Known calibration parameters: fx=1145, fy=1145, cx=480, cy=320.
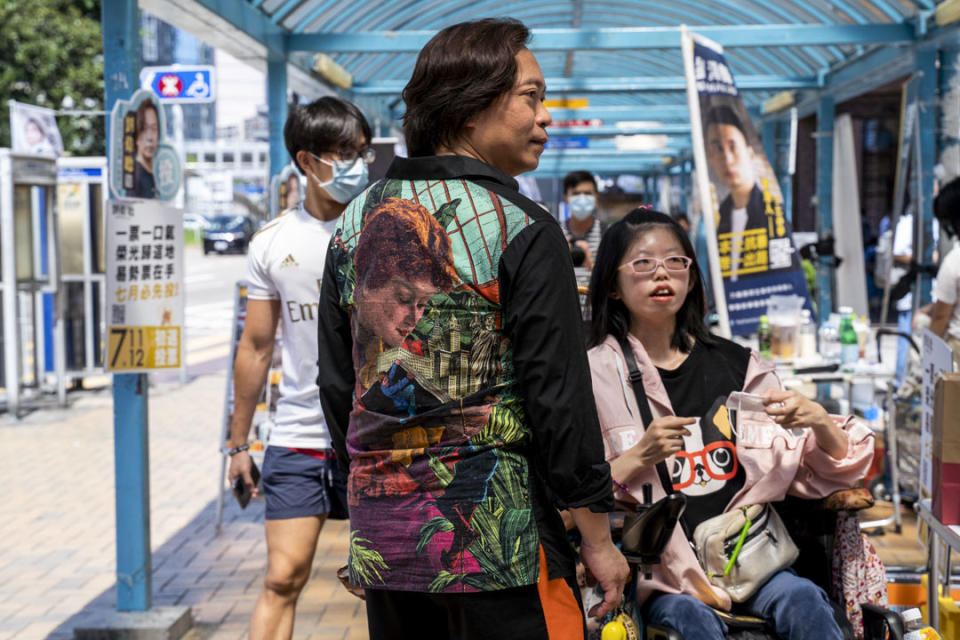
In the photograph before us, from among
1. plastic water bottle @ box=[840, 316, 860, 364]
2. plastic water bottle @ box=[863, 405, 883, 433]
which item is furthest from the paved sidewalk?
plastic water bottle @ box=[863, 405, 883, 433]

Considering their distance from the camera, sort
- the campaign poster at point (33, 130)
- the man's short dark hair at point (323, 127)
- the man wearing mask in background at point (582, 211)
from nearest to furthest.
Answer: the man's short dark hair at point (323, 127), the man wearing mask in background at point (582, 211), the campaign poster at point (33, 130)

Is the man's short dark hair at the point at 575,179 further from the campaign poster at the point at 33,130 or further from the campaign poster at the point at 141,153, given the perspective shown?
the campaign poster at the point at 33,130

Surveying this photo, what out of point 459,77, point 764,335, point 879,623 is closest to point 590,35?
point 764,335

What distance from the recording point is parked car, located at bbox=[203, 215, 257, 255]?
147 ft

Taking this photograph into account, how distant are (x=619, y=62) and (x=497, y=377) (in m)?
13.1

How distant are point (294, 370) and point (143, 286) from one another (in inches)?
45.2

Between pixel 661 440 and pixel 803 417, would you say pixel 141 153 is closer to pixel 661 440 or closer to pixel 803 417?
pixel 661 440

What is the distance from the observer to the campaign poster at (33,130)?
13.0 meters

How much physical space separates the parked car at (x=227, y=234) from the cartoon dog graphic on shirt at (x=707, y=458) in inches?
1670

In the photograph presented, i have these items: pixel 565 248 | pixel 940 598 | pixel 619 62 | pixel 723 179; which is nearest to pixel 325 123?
pixel 565 248

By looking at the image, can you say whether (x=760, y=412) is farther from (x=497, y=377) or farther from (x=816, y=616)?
(x=497, y=377)

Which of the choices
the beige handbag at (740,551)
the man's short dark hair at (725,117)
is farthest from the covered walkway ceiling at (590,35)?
the beige handbag at (740,551)

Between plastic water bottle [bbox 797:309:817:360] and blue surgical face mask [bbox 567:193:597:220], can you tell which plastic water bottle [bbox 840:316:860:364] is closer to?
plastic water bottle [bbox 797:309:817:360]

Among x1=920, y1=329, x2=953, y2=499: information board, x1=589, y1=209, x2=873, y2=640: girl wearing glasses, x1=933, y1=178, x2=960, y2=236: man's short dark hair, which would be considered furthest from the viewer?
x1=933, y1=178, x2=960, y2=236: man's short dark hair
